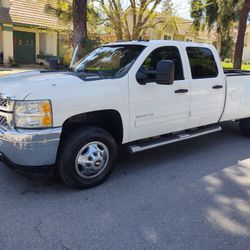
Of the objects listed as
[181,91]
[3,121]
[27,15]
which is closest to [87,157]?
[3,121]

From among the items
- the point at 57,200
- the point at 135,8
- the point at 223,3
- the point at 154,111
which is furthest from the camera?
the point at 223,3

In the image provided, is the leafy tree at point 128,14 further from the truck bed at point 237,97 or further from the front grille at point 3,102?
the front grille at point 3,102

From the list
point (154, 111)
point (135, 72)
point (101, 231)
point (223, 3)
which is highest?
point (223, 3)

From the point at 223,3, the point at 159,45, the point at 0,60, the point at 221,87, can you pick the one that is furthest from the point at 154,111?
the point at 0,60

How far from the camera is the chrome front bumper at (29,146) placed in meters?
3.60

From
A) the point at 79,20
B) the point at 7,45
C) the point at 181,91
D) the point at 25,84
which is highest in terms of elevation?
the point at 79,20

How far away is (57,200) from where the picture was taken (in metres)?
3.89

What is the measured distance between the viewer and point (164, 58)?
5.04 meters

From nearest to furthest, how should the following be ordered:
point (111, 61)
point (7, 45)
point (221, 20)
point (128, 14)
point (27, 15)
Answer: point (111, 61)
point (128, 14)
point (7, 45)
point (27, 15)
point (221, 20)

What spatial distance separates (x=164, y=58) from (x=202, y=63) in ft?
2.97

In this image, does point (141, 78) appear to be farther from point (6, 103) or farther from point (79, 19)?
point (79, 19)

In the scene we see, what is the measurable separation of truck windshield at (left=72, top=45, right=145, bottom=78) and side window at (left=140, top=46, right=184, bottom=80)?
19 centimetres

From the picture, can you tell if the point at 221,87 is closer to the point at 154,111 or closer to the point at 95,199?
the point at 154,111

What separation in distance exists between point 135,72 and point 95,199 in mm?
1827
